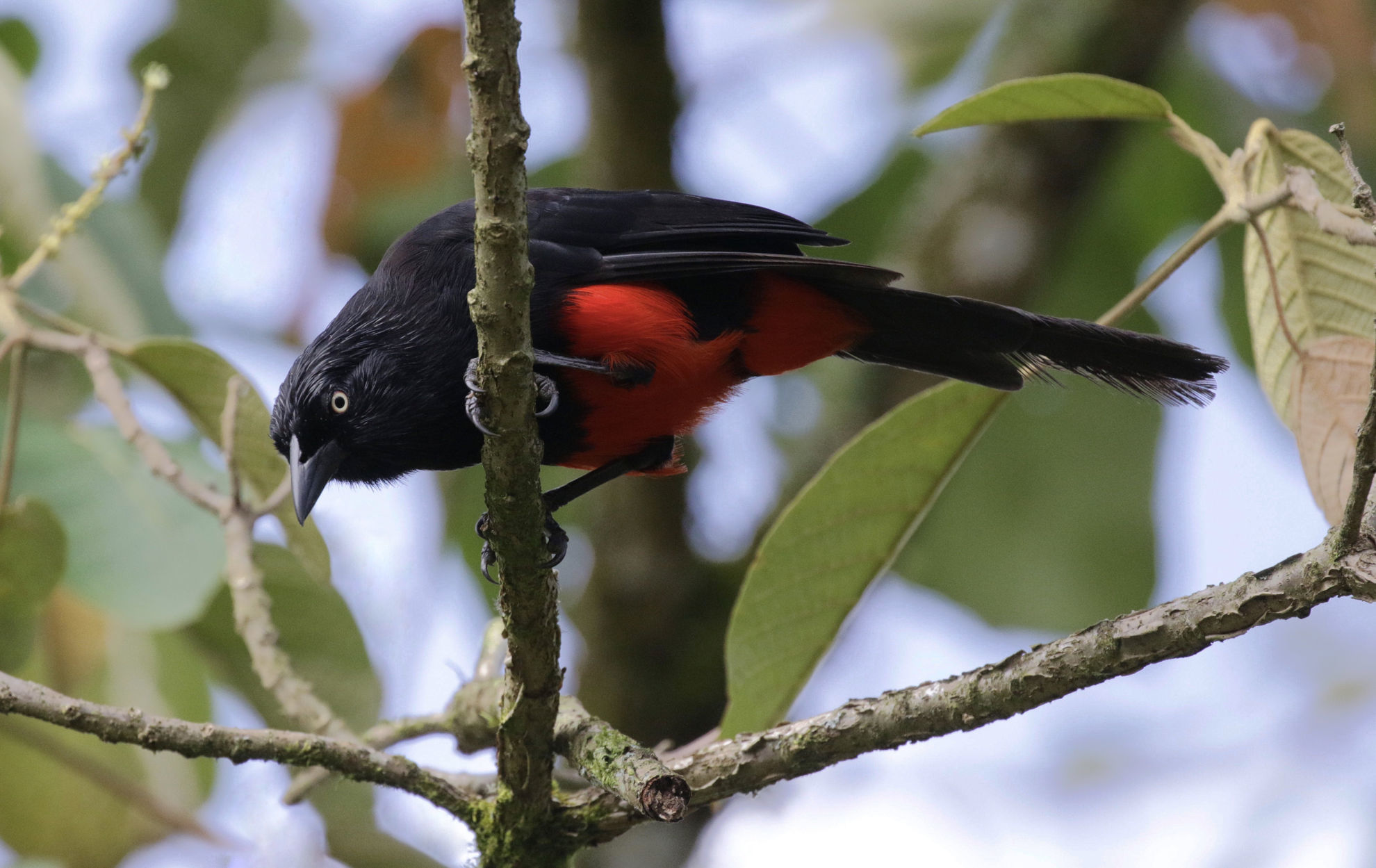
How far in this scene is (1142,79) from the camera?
4871mm

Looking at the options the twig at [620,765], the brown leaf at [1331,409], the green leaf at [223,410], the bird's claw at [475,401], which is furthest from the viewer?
the green leaf at [223,410]

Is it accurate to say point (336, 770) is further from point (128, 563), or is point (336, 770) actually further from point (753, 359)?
point (753, 359)

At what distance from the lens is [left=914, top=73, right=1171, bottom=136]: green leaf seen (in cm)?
257

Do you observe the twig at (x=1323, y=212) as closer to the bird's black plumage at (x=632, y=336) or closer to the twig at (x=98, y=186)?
the bird's black plumage at (x=632, y=336)

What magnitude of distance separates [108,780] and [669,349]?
1.81m

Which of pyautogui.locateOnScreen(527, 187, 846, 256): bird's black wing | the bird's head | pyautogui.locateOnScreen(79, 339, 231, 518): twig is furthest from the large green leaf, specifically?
pyautogui.locateOnScreen(79, 339, 231, 518): twig

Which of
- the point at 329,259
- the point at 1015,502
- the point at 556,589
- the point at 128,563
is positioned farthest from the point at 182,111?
the point at 556,589

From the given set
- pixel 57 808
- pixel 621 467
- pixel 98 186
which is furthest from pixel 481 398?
pixel 57 808

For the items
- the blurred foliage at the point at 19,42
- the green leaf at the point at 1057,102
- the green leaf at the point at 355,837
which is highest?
the blurred foliage at the point at 19,42

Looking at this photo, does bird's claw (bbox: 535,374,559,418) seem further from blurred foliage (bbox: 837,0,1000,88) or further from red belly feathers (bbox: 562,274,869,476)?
blurred foliage (bbox: 837,0,1000,88)

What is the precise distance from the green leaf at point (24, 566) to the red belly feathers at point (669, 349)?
44.2 inches

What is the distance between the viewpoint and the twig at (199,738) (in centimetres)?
198

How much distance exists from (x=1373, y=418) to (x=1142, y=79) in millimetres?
3631

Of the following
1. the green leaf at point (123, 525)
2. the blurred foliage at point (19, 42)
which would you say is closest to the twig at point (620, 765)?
the green leaf at point (123, 525)
